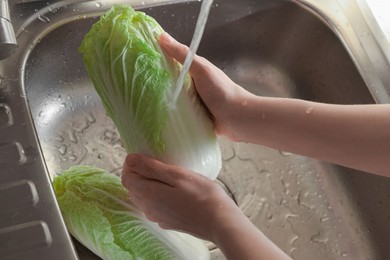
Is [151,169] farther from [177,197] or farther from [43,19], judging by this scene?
[43,19]

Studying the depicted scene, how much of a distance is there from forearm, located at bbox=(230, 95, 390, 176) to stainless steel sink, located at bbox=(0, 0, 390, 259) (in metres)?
0.29

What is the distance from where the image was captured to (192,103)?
1072mm

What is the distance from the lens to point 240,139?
111cm

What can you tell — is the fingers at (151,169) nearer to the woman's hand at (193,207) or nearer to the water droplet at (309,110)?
the woman's hand at (193,207)

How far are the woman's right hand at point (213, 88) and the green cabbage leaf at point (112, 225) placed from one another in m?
0.22

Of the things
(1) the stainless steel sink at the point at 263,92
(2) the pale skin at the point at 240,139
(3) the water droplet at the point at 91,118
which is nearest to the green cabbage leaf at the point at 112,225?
(2) the pale skin at the point at 240,139

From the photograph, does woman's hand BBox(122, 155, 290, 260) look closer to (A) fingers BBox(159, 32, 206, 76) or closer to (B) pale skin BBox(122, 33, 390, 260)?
(B) pale skin BBox(122, 33, 390, 260)

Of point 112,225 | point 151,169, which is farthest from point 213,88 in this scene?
point 112,225

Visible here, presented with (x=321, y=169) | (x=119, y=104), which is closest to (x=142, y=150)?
(x=119, y=104)

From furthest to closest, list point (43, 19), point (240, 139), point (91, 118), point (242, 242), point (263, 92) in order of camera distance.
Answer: point (263, 92) < point (91, 118) < point (43, 19) < point (240, 139) < point (242, 242)

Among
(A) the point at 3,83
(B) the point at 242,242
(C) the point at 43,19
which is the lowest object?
(B) the point at 242,242

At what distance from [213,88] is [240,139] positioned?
0.36 feet

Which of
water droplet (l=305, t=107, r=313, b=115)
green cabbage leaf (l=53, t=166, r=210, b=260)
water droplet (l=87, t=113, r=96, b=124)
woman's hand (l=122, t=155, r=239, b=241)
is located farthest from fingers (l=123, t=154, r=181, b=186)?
water droplet (l=87, t=113, r=96, b=124)

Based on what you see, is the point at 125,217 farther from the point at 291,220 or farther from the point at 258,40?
the point at 258,40
